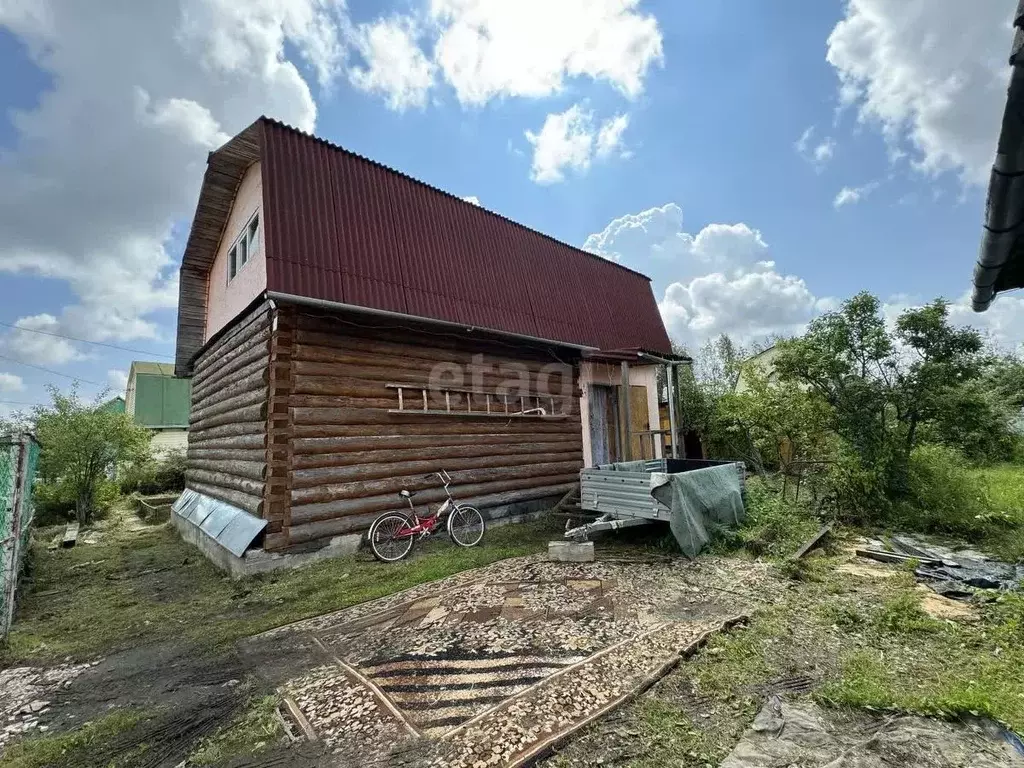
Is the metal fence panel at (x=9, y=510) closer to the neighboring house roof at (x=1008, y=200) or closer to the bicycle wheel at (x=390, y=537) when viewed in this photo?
the bicycle wheel at (x=390, y=537)

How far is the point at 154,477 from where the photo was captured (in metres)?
15.5

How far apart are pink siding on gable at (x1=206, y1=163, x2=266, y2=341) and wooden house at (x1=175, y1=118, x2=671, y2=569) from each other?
70 mm

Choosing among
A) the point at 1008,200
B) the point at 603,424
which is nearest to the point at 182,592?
the point at 1008,200

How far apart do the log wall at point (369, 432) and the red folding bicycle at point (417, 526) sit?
330 millimetres

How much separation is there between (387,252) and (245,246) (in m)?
2.85

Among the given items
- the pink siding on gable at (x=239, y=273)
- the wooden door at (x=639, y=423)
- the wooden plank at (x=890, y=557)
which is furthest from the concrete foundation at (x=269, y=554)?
the wooden plank at (x=890, y=557)

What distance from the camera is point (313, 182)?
745cm

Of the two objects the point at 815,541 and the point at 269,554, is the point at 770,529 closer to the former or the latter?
the point at 815,541

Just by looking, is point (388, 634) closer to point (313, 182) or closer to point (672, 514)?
point (672, 514)

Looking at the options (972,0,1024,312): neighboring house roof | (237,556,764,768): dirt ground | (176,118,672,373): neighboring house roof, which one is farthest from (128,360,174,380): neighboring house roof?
(972,0,1024,312): neighboring house roof

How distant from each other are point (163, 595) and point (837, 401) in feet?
37.0

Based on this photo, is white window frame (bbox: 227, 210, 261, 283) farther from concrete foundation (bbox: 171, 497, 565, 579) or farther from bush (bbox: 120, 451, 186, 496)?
bush (bbox: 120, 451, 186, 496)

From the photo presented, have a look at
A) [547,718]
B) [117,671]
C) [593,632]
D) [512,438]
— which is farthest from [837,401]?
[117,671]

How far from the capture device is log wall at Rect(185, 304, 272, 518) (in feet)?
22.7
